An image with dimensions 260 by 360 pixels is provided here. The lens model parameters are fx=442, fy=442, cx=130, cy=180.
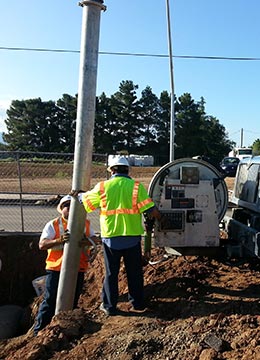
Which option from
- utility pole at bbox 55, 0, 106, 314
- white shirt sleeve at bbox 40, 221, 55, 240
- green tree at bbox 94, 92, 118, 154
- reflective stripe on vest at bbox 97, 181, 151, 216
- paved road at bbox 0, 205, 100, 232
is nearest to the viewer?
utility pole at bbox 55, 0, 106, 314

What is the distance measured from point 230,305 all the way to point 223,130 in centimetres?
7356

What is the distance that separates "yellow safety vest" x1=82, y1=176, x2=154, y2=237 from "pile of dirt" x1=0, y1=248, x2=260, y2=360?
39.2 inches

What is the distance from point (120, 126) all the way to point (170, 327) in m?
62.3

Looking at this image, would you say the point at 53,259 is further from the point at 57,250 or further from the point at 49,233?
the point at 49,233

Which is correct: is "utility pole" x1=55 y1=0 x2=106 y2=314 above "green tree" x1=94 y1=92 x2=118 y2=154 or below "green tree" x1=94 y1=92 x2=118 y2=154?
below

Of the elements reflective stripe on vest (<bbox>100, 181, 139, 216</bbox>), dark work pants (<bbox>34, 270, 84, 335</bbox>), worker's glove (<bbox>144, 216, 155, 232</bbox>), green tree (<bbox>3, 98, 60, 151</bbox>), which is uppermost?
green tree (<bbox>3, 98, 60, 151</bbox>)

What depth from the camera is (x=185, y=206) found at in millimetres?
6551

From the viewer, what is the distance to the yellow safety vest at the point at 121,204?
16.8 ft

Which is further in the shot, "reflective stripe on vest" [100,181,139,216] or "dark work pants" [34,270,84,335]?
"dark work pants" [34,270,84,335]

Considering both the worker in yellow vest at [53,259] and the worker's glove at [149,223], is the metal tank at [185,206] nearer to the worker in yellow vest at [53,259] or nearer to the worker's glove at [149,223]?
the worker's glove at [149,223]

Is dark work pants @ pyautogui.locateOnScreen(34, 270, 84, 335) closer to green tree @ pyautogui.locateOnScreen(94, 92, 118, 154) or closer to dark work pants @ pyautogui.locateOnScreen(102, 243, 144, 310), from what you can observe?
dark work pants @ pyautogui.locateOnScreen(102, 243, 144, 310)

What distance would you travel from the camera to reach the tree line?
64.4m

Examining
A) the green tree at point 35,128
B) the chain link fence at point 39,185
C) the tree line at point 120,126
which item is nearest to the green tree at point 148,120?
the tree line at point 120,126

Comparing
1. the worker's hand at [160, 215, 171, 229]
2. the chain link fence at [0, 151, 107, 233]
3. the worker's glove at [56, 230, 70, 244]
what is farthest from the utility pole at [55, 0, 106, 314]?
the chain link fence at [0, 151, 107, 233]
